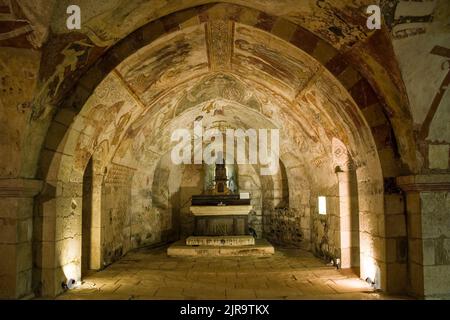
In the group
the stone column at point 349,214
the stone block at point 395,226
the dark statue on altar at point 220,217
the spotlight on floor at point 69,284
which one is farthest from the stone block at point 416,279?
the dark statue on altar at point 220,217

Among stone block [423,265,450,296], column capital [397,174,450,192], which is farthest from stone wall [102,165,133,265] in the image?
stone block [423,265,450,296]

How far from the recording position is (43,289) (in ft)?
19.0

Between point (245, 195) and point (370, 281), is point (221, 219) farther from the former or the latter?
point (370, 281)

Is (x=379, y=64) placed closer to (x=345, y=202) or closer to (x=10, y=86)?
(x=345, y=202)

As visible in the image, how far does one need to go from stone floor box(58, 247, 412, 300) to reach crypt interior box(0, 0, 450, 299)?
50mm

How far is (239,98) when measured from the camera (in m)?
9.52

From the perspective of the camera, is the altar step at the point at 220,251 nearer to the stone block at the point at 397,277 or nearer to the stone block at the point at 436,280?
the stone block at the point at 397,277

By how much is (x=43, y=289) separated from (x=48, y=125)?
2.48 m

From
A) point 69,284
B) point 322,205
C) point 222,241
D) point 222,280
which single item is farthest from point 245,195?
point 69,284

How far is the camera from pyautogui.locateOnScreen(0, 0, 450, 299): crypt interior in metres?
5.03

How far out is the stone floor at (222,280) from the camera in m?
5.98

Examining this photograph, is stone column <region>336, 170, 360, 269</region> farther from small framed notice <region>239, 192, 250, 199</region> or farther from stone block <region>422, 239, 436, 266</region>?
small framed notice <region>239, 192, 250, 199</region>

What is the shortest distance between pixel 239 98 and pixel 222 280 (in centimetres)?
448

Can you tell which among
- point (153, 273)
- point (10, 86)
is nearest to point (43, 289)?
point (153, 273)
